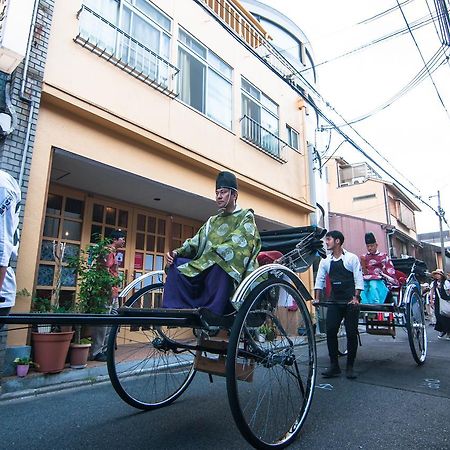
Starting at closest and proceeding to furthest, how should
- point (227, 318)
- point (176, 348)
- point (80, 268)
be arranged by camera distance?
point (227, 318) < point (176, 348) < point (80, 268)

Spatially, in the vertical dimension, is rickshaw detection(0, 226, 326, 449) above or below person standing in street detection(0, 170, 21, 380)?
below

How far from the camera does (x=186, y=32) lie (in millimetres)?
8141

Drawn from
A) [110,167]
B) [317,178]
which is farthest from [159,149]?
[317,178]

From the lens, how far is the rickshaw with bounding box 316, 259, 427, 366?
5.00 meters

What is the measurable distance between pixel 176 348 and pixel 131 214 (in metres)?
5.36

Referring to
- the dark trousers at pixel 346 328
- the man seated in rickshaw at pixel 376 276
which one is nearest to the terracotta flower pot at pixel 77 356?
the dark trousers at pixel 346 328

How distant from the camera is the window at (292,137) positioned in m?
11.7

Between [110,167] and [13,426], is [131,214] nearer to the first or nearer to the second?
[110,167]

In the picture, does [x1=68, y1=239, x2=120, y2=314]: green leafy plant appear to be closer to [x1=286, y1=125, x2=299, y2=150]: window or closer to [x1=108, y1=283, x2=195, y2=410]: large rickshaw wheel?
[x1=108, y1=283, x2=195, y2=410]: large rickshaw wheel

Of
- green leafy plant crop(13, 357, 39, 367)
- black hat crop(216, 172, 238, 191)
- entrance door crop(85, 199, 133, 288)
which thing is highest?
entrance door crop(85, 199, 133, 288)

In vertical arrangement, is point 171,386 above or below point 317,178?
below

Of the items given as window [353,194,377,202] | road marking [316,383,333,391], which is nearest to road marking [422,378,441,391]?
road marking [316,383,333,391]

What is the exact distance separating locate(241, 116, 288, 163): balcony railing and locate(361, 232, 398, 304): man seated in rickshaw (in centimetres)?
470

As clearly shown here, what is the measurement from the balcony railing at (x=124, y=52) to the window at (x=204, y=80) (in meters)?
0.58
